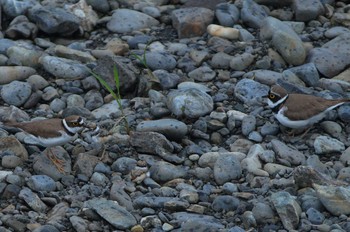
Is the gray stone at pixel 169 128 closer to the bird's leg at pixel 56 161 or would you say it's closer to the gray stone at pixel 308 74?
the bird's leg at pixel 56 161

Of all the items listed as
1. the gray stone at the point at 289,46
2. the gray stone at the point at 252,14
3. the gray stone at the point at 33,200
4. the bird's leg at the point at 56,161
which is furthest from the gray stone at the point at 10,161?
the gray stone at the point at 252,14

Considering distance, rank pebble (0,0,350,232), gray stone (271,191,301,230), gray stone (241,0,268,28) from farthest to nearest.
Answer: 1. gray stone (241,0,268,28)
2. pebble (0,0,350,232)
3. gray stone (271,191,301,230)

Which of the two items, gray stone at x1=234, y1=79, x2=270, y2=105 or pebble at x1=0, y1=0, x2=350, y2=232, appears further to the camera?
gray stone at x1=234, y1=79, x2=270, y2=105

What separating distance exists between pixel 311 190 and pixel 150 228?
1646mm

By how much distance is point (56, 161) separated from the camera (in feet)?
27.0

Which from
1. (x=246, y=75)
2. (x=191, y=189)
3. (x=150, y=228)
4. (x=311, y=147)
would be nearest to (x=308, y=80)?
(x=246, y=75)

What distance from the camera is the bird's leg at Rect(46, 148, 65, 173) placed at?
8.16 metres

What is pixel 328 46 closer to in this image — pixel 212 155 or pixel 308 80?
pixel 308 80

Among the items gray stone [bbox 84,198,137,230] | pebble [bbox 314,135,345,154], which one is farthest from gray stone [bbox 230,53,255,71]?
gray stone [bbox 84,198,137,230]

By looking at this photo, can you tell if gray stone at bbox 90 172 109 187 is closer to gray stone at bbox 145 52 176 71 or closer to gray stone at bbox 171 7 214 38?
gray stone at bbox 145 52 176 71

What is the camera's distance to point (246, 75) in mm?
10031

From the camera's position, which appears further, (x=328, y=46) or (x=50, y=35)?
(x=50, y=35)

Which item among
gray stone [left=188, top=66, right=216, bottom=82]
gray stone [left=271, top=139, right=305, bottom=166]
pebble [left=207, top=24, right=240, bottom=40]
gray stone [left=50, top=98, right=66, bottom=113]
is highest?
gray stone [left=271, top=139, right=305, bottom=166]

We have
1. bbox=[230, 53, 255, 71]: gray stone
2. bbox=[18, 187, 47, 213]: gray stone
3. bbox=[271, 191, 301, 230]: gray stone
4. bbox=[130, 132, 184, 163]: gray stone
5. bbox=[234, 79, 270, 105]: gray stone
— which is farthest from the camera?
bbox=[230, 53, 255, 71]: gray stone
